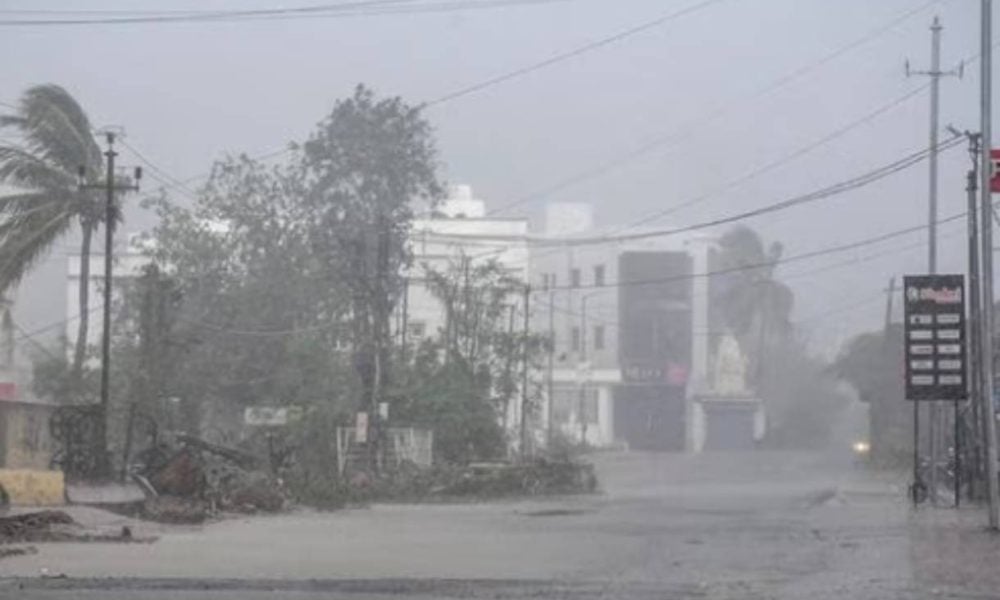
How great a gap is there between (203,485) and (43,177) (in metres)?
12.7

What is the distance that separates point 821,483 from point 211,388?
2140cm

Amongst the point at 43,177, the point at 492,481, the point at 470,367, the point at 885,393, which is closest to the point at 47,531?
the point at 43,177

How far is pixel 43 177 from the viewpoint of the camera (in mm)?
39781

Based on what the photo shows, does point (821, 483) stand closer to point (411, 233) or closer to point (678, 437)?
point (411, 233)

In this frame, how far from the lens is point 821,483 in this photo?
51.2 metres

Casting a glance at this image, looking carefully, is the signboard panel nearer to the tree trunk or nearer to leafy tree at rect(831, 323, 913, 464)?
the tree trunk

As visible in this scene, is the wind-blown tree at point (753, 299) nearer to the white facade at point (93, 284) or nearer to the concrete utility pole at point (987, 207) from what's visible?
the white facade at point (93, 284)

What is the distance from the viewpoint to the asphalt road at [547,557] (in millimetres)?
15398

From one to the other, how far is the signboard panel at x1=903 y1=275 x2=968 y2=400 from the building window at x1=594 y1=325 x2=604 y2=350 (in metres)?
62.1

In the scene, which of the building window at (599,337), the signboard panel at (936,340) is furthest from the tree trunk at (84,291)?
the building window at (599,337)

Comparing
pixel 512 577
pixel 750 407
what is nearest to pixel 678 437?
pixel 750 407

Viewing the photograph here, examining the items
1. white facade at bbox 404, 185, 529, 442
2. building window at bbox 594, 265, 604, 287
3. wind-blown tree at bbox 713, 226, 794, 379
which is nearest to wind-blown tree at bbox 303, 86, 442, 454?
white facade at bbox 404, 185, 529, 442

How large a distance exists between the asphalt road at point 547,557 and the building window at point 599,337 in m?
55.1

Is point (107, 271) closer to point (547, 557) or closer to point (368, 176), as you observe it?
point (547, 557)
